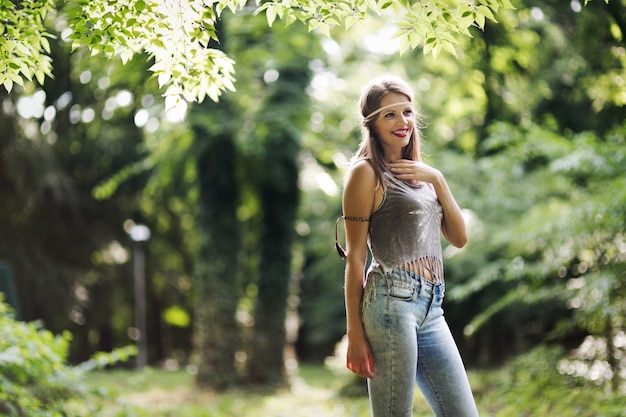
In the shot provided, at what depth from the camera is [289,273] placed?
12.9 metres

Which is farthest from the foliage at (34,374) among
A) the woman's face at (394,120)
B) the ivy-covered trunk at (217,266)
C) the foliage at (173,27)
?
the ivy-covered trunk at (217,266)

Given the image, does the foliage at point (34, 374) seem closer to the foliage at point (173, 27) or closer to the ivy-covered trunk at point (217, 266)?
the foliage at point (173, 27)

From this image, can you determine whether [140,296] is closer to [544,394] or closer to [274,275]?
[274,275]

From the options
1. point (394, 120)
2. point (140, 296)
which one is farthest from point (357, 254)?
point (140, 296)

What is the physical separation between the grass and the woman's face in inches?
136

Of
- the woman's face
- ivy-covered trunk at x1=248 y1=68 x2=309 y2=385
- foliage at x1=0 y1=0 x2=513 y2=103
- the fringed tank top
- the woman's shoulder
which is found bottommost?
the fringed tank top

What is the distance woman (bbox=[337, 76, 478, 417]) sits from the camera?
2.59m

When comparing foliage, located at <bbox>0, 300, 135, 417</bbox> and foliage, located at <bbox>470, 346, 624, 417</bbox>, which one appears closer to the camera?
foliage, located at <bbox>0, 300, 135, 417</bbox>

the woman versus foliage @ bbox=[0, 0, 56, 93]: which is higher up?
foliage @ bbox=[0, 0, 56, 93]

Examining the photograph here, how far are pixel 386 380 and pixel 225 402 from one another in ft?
27.8

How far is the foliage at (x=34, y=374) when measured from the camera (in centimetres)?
444

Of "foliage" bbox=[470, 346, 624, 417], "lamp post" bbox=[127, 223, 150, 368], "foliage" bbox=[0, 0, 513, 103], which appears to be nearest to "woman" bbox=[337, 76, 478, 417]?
"foliage" bbox=[0, 0, 513, 103]

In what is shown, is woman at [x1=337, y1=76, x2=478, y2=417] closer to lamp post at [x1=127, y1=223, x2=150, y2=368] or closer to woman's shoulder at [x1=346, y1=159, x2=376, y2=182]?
woman's shoulder at [x1=346, y1=159, x2=376, y2=182]

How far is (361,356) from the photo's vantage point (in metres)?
2.61
